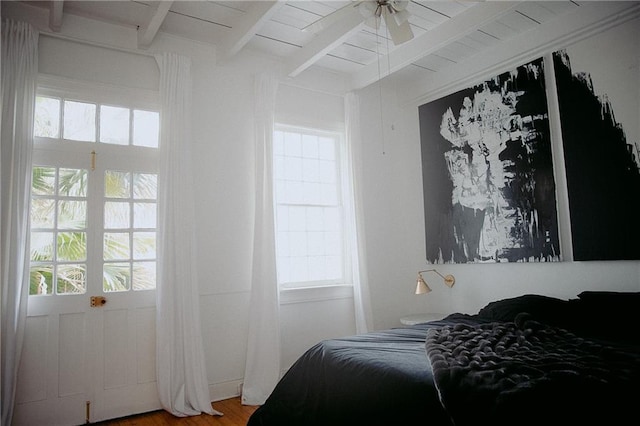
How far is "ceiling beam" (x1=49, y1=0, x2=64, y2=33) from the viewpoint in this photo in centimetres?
287

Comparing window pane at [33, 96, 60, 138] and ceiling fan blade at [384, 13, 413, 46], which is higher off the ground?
ceiling fan blade at [384, 13, 413, 46]

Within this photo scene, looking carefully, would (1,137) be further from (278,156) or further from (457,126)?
(457,126)

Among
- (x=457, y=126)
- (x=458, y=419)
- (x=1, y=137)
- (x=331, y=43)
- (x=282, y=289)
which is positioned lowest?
(x=458, y=419)

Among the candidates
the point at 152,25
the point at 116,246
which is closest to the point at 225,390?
the point at 116,246

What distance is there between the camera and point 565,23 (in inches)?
132

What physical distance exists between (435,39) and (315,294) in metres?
2.57

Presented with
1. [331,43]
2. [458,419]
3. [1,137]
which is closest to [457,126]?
[331,43]

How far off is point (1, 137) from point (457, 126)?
382cm

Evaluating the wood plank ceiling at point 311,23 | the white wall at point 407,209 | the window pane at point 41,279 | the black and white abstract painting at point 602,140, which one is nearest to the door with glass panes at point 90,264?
the window pane at point 41,279

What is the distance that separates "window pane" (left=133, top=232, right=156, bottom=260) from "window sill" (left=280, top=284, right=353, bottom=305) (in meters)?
1.21

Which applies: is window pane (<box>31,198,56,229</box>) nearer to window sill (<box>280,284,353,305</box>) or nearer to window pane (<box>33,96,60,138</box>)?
window pane (<box>33,96,60,138</box>)

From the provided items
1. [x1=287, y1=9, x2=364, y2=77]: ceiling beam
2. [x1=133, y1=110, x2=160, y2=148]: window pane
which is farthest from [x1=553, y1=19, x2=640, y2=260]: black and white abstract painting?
[x1=133, y1=110, x2=160, y2=148]: window pane

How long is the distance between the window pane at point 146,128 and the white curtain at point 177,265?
0.54 feet

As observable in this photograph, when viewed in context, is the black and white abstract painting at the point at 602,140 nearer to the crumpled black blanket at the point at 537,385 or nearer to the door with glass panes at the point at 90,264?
the crumpled black blanket at the point at 537,385
